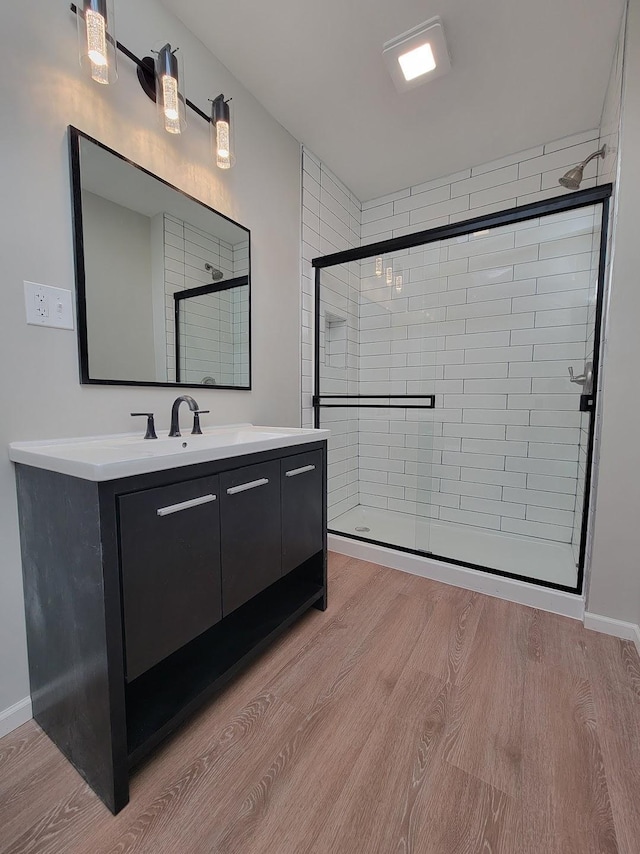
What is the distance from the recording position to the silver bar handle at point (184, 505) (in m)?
0.97

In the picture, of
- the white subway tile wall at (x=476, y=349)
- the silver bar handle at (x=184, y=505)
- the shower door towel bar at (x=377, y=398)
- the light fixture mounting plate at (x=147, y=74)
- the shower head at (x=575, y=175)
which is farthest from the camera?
the shower door towel bar at (x=377, y=398)

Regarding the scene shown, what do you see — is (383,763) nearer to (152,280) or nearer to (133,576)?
(133,576)

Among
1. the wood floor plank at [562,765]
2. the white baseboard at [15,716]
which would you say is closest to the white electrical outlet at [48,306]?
the white baseboard at [15,716]

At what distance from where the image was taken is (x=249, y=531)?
1.26m

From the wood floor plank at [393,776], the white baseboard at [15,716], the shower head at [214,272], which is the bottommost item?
the wood floor plank at [393,776]

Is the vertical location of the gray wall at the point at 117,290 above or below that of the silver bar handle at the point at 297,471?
above

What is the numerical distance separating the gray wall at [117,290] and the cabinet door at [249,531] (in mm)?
637

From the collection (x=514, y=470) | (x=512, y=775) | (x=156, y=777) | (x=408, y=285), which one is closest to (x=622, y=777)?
(x=512, y=775)

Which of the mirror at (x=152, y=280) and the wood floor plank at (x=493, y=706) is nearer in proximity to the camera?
the wood floor plank at (x=493, y=706)

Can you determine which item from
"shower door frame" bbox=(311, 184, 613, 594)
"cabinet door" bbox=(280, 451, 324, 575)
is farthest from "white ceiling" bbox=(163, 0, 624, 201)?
"cabinet door" bbox=(280, 451, 324, 575)

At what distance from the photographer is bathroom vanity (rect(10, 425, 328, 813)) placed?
2.86 feet

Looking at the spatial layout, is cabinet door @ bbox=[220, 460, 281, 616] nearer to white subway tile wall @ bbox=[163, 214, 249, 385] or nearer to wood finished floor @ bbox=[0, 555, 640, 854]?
wood finished floor @ bbox=[0, 555, 640, 854]

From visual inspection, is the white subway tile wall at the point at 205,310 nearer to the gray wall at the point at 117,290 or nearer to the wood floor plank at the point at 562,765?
the gray wall at the point at 117,290

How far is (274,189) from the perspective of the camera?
2.08m
